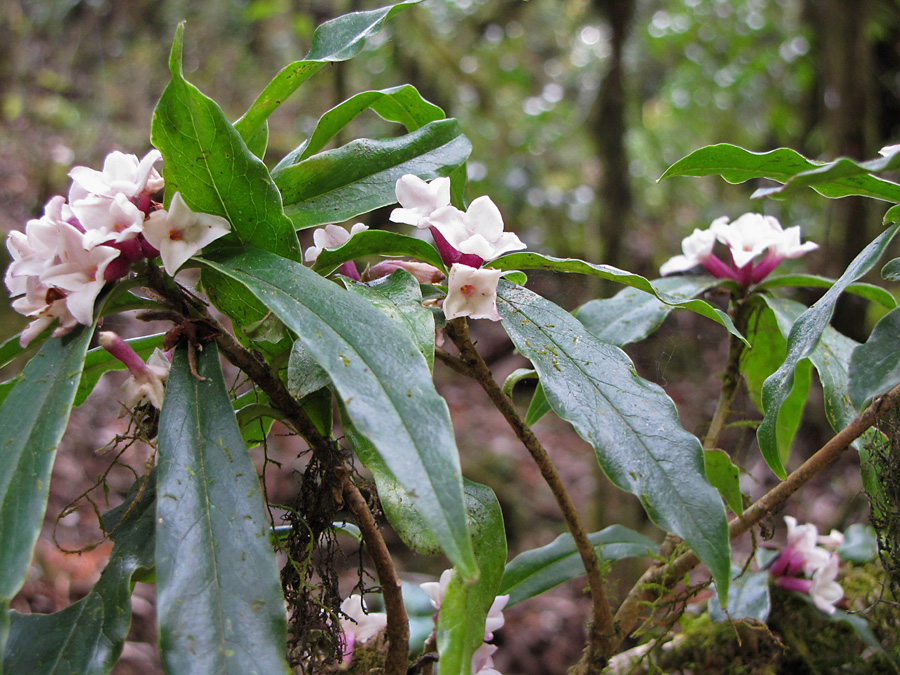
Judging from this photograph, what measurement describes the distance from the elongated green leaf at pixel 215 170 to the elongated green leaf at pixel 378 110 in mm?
133

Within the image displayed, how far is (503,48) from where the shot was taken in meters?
2.92

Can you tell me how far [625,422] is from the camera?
1.91ft

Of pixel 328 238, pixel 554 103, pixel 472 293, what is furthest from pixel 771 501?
pixel 554 103

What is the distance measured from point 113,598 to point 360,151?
0.49 metres

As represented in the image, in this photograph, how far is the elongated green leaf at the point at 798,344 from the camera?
619mm

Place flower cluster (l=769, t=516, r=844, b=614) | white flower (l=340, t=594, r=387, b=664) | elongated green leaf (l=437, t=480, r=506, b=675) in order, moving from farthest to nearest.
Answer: flower cluster (l=769, t=516, r=844, b=614)
white flower (l=340, t=594, r=387, b=664)
elongated green leaf (l=437, t=480, r=506, b=675)

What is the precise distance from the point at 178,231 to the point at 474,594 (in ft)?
1.37

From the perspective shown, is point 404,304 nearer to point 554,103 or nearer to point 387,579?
point 387,579

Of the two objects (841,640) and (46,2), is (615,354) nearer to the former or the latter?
(841,640)

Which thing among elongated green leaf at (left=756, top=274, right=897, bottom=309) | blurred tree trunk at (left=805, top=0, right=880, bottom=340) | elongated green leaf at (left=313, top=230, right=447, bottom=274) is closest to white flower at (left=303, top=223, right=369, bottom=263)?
elongated green leaf at (left=313, top=230, right=447, bottom=274)

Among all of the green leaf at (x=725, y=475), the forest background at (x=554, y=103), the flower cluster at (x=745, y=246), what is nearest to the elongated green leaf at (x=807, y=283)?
the flower cluster at (x=745, y=246)

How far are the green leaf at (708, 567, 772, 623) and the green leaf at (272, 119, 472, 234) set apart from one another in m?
0.66

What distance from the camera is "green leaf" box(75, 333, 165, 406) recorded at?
2.32 feet

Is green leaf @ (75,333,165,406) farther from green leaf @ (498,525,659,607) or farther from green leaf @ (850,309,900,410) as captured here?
green leaf @ (850,309,900,410)
